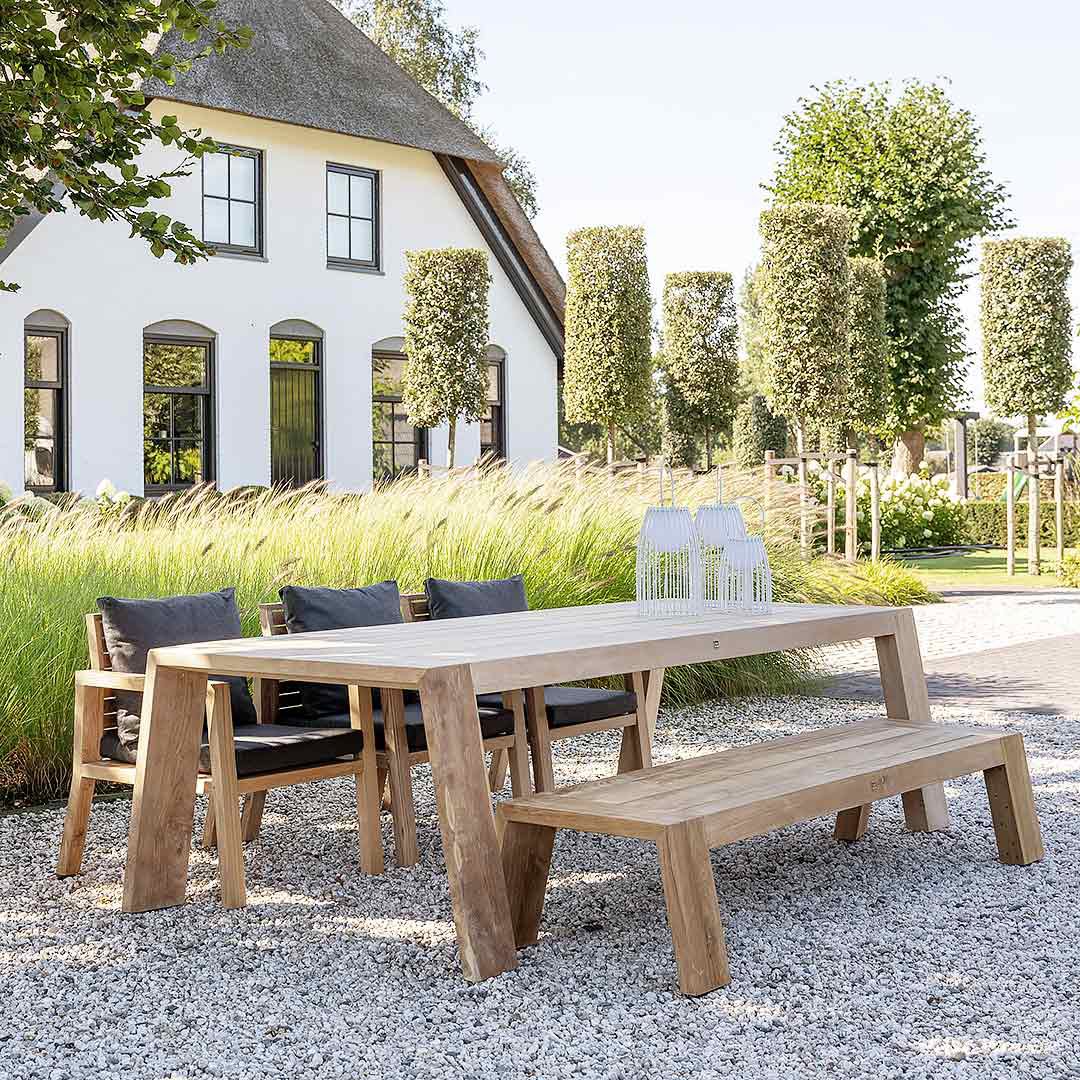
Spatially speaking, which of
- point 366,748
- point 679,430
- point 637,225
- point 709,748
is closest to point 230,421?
point 637,225

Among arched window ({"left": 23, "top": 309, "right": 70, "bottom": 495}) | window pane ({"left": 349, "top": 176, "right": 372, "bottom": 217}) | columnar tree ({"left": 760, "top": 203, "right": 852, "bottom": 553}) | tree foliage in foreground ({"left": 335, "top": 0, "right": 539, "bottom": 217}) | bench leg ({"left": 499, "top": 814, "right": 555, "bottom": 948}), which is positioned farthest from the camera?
tree foliage in foreground ({"left": 335, "top": 0, "right": 539, "bottom": 217})

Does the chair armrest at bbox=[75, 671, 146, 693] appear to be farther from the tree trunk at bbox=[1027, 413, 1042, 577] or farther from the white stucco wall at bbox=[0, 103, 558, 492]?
the tree trunk at bbox=[1027, 413, 1042, 577]

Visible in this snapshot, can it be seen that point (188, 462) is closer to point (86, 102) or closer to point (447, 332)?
point (447, 332)

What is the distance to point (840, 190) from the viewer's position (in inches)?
894

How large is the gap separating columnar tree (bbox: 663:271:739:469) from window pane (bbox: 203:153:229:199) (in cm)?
854

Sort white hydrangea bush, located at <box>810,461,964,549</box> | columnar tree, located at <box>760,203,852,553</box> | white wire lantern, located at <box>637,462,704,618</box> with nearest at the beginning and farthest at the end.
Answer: white wire lantern, located at <box>637,462,704,618</box> → columnar tree, located at <box>760,203,852,553</box> → white hydrangea bush, located at <box>810,461,964,549</box>

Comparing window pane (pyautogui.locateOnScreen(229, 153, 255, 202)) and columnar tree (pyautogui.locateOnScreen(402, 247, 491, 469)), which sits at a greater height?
window pane (pyautogui.locateOnScreen(229, 153, 255, 202))

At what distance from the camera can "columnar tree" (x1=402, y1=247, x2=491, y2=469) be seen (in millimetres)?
16297

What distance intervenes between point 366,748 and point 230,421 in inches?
490

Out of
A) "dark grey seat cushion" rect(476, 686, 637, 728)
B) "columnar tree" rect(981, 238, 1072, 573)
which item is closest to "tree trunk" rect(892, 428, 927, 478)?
"columnar tree" rect(981, 238, 1072, 573)

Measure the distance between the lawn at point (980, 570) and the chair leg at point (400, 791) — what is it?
34.1 feet

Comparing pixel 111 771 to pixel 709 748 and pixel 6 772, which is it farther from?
pixel 709 748

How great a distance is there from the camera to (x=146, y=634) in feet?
13.9

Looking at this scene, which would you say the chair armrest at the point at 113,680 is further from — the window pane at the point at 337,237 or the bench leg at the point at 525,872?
the window pane at the point at 337,237
